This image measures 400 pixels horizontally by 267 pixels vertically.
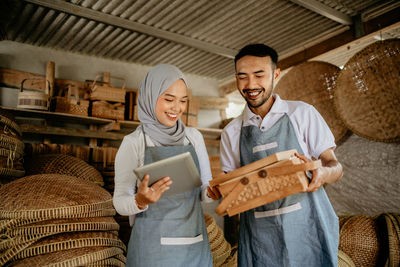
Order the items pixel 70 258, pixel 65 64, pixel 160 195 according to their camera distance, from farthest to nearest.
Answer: pixel 65 64
pixel 70 258
pixel 160 195

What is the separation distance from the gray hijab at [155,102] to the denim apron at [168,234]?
0.08 meters

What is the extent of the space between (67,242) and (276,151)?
5.13 ft

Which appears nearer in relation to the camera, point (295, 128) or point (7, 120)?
point (295, 128)

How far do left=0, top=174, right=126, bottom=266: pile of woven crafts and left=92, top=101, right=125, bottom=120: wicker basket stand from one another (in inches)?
87.5

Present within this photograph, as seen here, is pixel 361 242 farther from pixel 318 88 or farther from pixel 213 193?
pixel 213 193

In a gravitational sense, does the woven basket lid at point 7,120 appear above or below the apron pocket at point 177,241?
above

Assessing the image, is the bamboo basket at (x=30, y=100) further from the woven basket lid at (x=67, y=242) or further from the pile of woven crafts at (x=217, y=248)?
the pile of woven crafts at (x=217, y=248)

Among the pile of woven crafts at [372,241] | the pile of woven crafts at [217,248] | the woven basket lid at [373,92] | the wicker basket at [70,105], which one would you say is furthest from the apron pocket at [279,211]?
the wicker basket at [70,105]

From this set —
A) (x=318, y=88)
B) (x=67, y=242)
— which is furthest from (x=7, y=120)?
(x=318, y=88)

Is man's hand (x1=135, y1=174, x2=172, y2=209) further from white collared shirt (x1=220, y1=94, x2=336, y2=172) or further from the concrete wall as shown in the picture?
the concrete wall

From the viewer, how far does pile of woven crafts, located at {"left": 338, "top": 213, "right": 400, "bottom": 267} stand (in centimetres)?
275

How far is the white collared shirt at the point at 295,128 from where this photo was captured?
1.74 meters

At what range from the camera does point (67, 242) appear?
2012mm

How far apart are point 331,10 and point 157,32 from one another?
233cm
